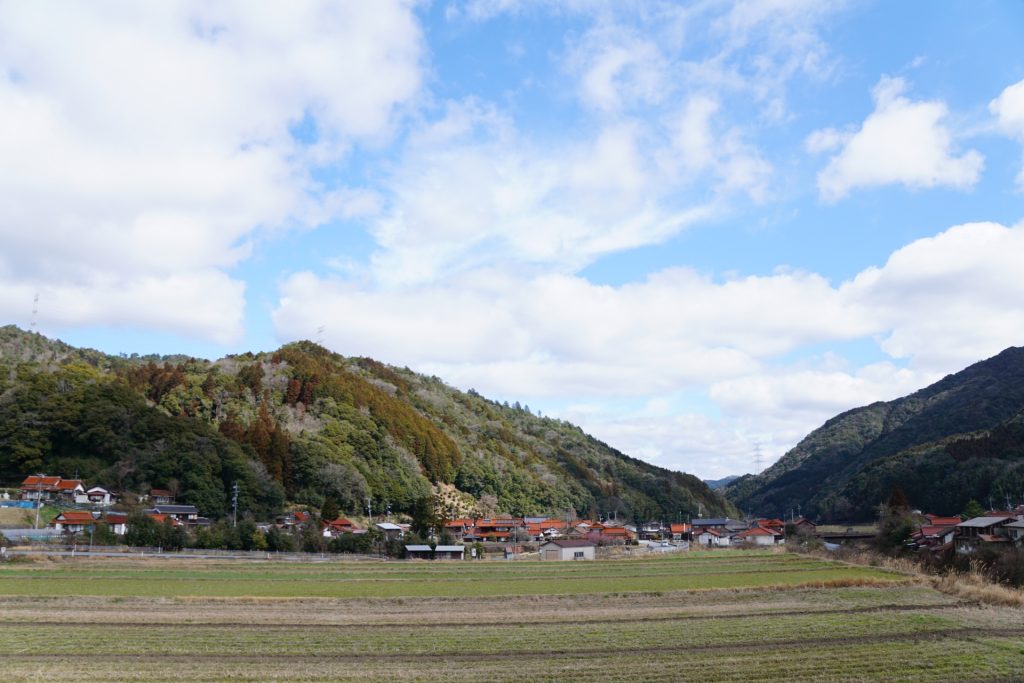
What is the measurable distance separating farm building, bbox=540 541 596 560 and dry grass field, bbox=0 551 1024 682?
27181 mm

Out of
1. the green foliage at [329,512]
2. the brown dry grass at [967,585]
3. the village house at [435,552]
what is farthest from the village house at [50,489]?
the brown dry grass at [967,585]

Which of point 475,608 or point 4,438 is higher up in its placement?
point 4,438

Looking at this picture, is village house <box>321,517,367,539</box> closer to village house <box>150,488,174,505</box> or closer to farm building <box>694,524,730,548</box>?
village house <box>150,488,174,505</box>

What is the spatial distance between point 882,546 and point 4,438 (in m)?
83.7

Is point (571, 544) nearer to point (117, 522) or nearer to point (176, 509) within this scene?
point (176, 509)

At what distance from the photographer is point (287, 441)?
8862 centimetres

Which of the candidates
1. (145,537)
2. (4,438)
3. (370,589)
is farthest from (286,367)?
(370,589)

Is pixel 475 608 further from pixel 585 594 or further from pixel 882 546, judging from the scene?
pixel 882 546

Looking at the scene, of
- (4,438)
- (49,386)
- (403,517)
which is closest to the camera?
(4,438)

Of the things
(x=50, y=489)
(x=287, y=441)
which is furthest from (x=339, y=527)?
(x=50, y=489)

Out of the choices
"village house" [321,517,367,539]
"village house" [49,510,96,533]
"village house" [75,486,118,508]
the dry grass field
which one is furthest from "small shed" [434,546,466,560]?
"village house" [75,486,118,508]

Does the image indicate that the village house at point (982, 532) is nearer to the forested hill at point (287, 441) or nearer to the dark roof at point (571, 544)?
the dark roof at point (571, 544)

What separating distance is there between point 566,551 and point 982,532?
33.4 m

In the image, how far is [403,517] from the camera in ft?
310
